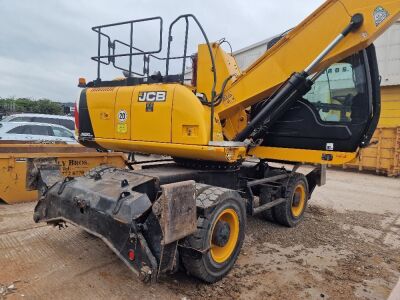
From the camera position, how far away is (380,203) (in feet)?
26.8

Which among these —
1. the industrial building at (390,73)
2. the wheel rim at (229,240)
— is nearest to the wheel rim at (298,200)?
the wheel rim at (229,240)

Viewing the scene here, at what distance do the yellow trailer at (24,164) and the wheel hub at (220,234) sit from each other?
10.8ft

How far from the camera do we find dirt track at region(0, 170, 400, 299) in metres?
3.43

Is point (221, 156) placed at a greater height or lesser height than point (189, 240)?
greater

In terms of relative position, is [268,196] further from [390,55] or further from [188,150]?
[390,55]

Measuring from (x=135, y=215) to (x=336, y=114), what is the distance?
9.79 ft

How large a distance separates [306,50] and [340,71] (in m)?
0.62

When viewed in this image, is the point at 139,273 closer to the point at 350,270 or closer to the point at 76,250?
the point at 76,250

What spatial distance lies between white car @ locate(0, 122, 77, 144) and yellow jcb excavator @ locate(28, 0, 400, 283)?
6519 millimetres

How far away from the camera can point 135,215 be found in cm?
310

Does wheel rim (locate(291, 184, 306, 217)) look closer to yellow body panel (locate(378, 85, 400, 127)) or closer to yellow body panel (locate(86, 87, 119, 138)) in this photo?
yellow body panel (locate(86, 87, 119, 138))

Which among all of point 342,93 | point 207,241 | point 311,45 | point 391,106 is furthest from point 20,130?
point 391,106

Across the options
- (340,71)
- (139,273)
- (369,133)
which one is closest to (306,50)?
(340,71)

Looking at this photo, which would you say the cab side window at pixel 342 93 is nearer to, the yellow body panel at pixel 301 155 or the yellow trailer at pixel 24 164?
the yellow body panel at pixel 301 155
